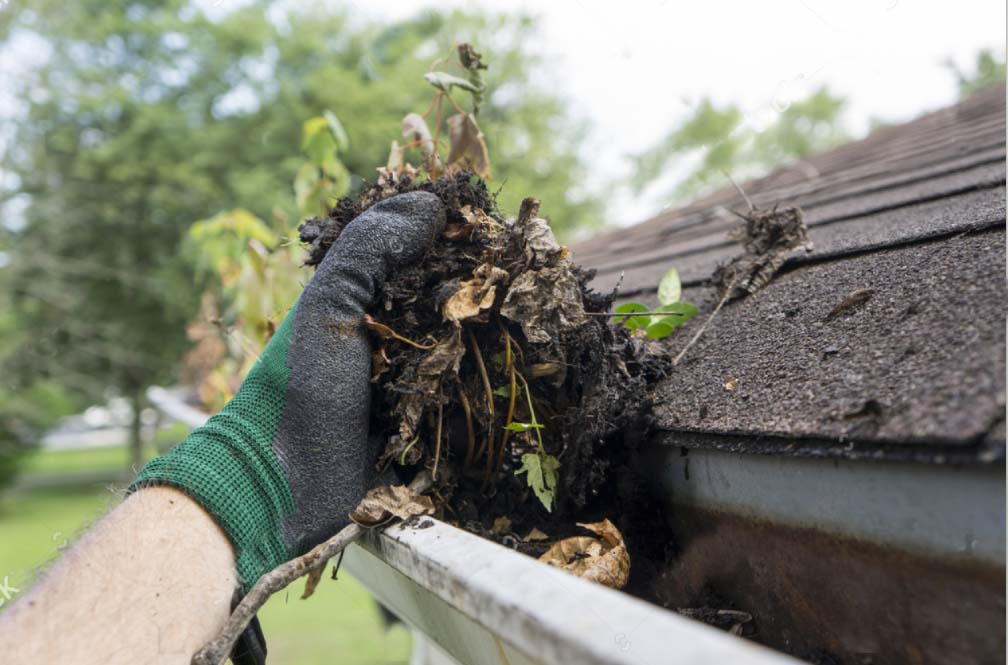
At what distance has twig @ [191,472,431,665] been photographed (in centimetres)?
89

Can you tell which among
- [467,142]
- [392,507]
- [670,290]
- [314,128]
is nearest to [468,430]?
[392,507]

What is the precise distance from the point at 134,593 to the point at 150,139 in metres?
14.8

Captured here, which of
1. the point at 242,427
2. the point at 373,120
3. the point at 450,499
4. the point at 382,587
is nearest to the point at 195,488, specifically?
the point at 242,427

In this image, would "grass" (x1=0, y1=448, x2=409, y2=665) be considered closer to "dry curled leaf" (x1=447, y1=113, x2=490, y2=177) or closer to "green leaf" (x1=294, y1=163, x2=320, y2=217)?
"green leaf" (x1=294, y1=163, x2=320, y2=217)

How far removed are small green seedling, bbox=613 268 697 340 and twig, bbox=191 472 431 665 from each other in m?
0.46

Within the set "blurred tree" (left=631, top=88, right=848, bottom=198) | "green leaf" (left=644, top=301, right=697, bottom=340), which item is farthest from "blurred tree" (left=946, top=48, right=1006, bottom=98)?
"blurred tree" (left=631, top=88, right=848, bottom=198)

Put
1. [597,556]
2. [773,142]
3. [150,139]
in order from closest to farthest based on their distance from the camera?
[597,556]
[150,139]
[773,142]

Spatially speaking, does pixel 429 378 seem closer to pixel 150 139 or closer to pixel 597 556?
pixel 597 556

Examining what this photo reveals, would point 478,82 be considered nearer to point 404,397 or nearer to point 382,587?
point 404,397

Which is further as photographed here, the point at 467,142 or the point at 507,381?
the point at 467,142

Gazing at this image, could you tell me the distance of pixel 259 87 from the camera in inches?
536

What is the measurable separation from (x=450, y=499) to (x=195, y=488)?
37cm

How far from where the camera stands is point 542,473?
1.05m

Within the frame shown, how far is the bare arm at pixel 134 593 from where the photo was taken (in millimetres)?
862
